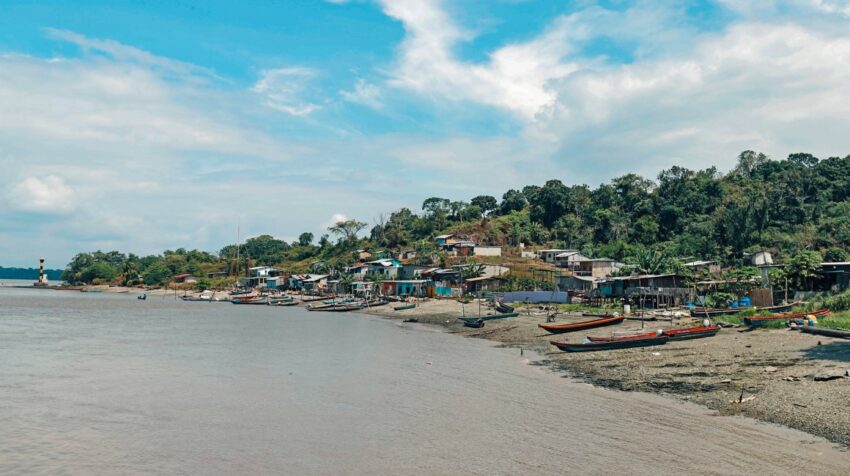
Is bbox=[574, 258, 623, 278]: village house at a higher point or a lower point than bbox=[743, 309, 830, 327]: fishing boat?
higher

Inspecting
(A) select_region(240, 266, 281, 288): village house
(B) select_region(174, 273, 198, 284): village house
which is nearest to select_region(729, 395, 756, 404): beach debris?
(A) select_region(240, 266, 281, 288): village house

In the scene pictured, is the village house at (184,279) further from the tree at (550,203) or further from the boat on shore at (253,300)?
the tree at (550,203)

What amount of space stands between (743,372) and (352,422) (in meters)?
14.9

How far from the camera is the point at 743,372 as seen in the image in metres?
23.4

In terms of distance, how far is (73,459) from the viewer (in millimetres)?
17016

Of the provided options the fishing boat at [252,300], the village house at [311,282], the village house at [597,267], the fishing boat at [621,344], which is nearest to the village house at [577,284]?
the village house at [597,267]

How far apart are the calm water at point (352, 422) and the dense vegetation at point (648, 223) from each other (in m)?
32.0

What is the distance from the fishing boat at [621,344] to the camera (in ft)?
104

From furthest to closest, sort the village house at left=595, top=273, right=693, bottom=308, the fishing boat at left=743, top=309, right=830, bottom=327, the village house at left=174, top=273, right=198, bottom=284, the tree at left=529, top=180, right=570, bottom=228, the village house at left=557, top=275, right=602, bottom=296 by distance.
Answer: the village house at left=174, top=273, right=198, bottom=284, the tree at left=529, top=180, right=570, bottom=228, the village house at left=557, top=275, right=602, bottom=296, the village house at left=595, top=273, right=693, bottom=308, the fishing boat at left=743, top=309, right=830, bottom=327

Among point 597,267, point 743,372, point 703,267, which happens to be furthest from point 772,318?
point 597,267

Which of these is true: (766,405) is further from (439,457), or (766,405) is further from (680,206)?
(680,206)

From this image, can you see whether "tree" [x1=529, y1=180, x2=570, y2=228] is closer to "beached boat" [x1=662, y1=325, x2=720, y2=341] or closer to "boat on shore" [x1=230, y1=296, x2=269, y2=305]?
"boat on shore" [x1=230, y1=296, x2=269, y2=305]

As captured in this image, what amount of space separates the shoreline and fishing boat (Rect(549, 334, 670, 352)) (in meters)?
0.35

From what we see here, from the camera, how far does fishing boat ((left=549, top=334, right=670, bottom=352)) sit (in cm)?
3183
